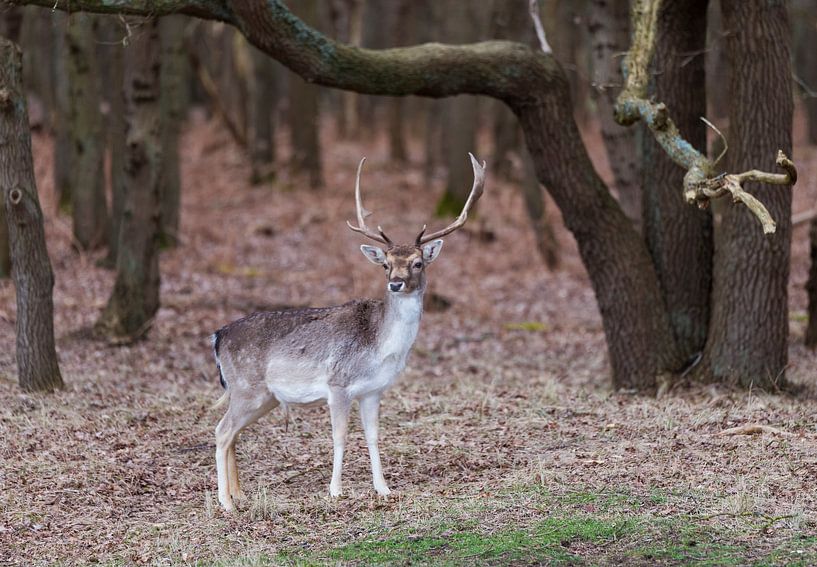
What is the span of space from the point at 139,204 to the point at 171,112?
6293mm

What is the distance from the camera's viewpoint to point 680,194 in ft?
37.5

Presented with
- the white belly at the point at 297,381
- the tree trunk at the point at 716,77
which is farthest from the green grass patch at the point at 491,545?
the tree trunk at the point at 716,77

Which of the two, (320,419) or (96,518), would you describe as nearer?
(96,518)

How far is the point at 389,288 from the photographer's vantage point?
25.2 ft

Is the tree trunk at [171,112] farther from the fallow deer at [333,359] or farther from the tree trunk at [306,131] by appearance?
the fallow deer at [333,359]

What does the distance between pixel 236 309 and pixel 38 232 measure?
5077 mm

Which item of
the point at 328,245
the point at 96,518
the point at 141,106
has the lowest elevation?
the point at 96,518

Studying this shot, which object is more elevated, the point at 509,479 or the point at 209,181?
the point at 209,181

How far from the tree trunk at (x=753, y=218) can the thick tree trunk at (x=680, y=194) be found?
0.63 m

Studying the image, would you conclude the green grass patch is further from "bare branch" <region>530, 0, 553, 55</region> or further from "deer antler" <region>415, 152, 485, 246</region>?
"bare branch" <region>530, 0, 553, 55</region>

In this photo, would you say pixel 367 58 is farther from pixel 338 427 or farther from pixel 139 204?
pixel 139 204

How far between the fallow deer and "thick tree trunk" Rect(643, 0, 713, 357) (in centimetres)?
390

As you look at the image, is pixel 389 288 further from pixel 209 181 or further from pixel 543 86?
pixel 209 181

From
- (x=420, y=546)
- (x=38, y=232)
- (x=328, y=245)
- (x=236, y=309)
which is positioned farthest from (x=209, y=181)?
(x=420, y=546)
